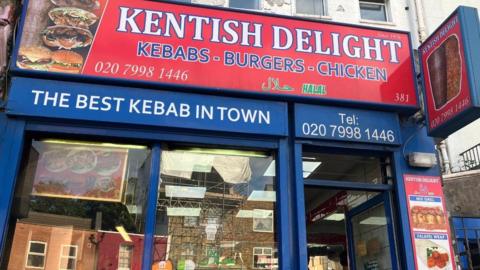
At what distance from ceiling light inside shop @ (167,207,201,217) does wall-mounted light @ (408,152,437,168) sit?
9.69 ft

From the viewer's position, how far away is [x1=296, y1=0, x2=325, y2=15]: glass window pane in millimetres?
8281

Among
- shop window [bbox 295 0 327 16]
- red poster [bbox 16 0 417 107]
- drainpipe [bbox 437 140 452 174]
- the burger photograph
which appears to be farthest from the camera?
drainpipe [bbox 437 140 452 174]

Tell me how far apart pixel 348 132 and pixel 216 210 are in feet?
6.79

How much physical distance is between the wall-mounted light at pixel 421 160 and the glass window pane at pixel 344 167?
0.43 meters

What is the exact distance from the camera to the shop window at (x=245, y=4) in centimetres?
794

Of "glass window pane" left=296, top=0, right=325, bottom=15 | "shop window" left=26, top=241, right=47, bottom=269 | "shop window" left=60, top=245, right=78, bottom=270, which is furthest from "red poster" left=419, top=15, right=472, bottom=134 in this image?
"shop window" left=26, top=241, right=47, bottom=269

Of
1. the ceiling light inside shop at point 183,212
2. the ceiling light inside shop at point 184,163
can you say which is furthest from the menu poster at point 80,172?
the ceiling light inside shop at point 183,212

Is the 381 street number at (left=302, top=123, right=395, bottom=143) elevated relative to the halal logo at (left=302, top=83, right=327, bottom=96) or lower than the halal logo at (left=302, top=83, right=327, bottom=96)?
lower

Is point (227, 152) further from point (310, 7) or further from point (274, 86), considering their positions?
point (310, 7)

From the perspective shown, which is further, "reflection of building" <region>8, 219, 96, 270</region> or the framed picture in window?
the framed picture in window

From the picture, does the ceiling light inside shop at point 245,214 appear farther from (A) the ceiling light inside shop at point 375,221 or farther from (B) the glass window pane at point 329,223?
(A) the ceiling light inside shop at point 375,221

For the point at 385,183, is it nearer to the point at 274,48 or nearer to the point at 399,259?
the point at 399,259

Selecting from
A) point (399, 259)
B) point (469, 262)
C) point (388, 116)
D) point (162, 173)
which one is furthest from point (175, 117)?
point (469, 262)

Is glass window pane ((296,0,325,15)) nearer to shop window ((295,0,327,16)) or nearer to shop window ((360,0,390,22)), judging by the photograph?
shop window ((295,0,327,16))
